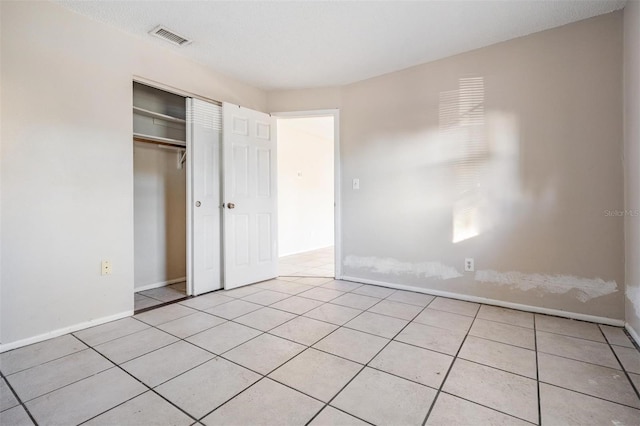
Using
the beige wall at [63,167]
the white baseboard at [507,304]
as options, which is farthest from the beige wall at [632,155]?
the beige wall at [63,167]

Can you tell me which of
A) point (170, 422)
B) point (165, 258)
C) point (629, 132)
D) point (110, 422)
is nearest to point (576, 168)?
point (629, 132)

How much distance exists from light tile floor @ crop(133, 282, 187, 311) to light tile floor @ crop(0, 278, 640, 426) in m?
0.31

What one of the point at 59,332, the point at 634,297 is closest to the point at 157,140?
the point at 59,332

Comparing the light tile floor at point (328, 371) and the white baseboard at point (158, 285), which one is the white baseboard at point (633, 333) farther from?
the white baseboard at point (158, 285)

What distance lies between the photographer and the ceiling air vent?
242 cm

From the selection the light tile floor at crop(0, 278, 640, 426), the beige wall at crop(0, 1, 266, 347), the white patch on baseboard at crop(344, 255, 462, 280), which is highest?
the beige wall at crop(0, 1, 266, 347)

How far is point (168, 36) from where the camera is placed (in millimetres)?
2525

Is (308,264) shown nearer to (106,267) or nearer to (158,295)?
(158,295)

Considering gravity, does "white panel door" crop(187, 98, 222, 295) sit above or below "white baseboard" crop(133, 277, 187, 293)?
above

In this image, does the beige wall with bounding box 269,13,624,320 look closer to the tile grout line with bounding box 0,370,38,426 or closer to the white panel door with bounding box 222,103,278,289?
the white panel door with bounding box 222,103,278,289

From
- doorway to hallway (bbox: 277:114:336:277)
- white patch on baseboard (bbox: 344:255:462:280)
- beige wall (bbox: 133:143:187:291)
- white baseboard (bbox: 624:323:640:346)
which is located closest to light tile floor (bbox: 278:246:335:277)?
doorway to hallway (bbox: 277:114:336:277)

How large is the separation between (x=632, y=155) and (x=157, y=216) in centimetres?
427

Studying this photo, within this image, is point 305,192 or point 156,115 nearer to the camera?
point 156,115

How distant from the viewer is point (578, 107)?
7.64ft
